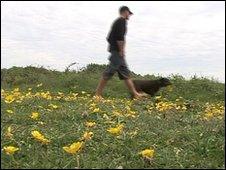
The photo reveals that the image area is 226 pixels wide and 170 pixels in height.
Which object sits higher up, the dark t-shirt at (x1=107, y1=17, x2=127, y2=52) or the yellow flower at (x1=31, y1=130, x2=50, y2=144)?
the dark t-shirt at (x1=107, y1=17, x2=127, y2=52)

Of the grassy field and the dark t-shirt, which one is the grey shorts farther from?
Answer: the grassy field

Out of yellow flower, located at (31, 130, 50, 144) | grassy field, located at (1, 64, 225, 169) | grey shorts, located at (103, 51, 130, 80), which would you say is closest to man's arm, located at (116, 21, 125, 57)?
grey shorts, located at (103, 51, 130, 80)

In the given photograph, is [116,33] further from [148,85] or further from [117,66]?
[148,85]

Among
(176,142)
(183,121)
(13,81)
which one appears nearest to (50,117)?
(183,121)

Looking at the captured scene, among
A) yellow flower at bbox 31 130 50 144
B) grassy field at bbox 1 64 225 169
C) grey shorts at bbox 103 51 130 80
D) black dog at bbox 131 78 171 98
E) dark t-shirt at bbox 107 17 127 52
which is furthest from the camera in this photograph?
black dog at bbox 131 78 171 98

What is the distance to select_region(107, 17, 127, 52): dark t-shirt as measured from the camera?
31.4 ft

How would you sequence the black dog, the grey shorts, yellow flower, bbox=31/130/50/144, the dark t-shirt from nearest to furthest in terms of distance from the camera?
yellow flower, bbox=31/130/50/144, the dark t-shirt, the grey shorts, the black dog

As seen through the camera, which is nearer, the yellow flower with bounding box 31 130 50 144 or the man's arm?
the yellow flower with bounding box 31 130 50 144

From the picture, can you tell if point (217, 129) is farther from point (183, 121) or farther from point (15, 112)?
point (15, 112)

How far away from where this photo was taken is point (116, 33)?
9.77 m

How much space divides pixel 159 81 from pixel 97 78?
4.21 m

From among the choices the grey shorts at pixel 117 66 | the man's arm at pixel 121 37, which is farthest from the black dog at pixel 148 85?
the man's arm at pixel 121 37

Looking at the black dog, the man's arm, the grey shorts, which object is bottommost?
the black dog

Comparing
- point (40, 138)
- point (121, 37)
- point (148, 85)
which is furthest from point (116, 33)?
point (40, 138)
